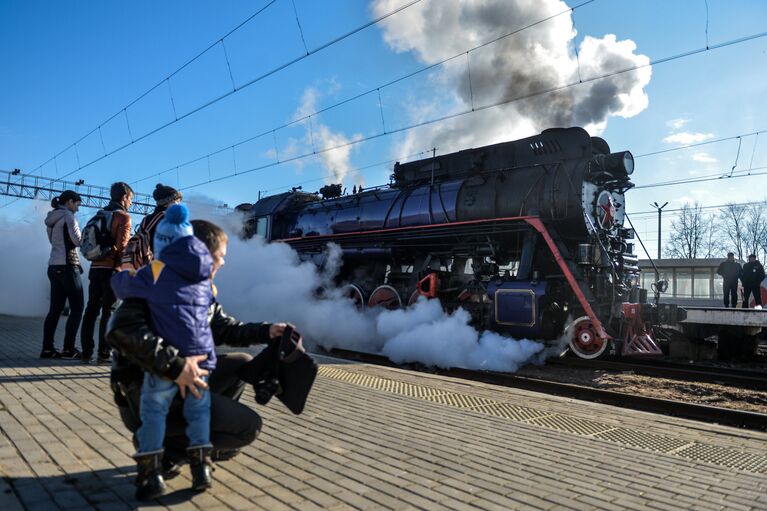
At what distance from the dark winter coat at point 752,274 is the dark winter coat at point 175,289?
14.5 m

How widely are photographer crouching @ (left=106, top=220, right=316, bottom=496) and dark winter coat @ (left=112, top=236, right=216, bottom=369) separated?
0.05m

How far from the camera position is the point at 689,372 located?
8.67 meters

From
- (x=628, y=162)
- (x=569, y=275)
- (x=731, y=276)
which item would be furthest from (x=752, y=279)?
(x=569, y=275)

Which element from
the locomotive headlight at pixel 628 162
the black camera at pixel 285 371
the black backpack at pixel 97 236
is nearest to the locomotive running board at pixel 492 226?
the locomotive headlight at pixel 628 162

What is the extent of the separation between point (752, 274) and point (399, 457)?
43.8 feet

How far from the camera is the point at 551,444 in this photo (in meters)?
4.07

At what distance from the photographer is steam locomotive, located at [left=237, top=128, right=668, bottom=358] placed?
360 inches

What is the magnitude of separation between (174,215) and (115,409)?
232 centimetres

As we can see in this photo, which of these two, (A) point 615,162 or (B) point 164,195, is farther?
(A) point 615,162

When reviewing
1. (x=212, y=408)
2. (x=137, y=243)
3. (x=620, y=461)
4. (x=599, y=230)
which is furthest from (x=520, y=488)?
(x=599, y=230)

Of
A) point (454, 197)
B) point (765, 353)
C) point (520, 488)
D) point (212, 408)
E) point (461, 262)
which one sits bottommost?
point (765, 353)

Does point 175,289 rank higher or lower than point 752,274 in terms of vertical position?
higher

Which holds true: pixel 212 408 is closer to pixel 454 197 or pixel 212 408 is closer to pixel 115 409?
pixel 115 409

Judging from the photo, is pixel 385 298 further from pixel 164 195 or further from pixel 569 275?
pixel 164 195
